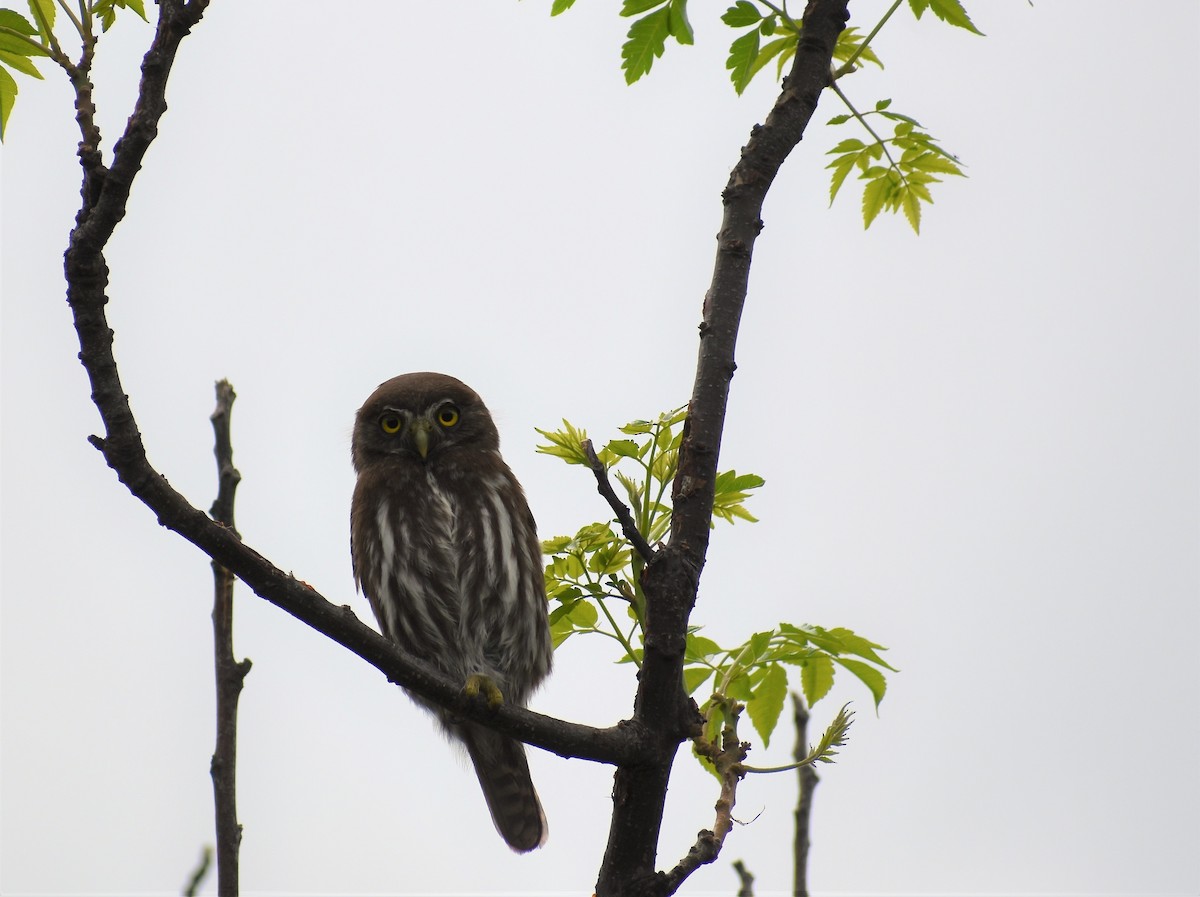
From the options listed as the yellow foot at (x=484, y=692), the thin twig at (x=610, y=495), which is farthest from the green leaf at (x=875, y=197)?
the yellow foot at (x=484, y=692)

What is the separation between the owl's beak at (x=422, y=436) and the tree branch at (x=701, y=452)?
95.6 inches

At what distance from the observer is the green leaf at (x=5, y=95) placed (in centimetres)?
312

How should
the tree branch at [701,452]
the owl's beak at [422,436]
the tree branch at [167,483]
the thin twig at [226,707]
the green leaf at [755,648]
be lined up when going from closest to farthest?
1. the tree branch at [167,483]
2. the tree branch at [701,452]
3. the thin twig at [226,707]
4. the green leaf at [755,648]
5. the owl's beak at [422,436]

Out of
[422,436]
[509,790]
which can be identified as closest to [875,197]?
[422,436]

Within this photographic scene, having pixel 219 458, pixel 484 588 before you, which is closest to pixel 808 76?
pixel 219 458

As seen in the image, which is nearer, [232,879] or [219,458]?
[232,879]

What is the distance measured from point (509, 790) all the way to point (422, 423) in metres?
1.64

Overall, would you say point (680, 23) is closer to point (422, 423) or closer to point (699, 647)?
point (699, 647)

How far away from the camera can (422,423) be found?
211 inches

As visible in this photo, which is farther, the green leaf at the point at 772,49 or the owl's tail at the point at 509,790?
the owl's tail at the point at 509,790

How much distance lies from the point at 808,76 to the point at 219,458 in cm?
187

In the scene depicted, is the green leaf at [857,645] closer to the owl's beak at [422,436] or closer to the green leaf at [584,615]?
the green leaf at [584,615]

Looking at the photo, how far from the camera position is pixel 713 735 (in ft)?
10.6

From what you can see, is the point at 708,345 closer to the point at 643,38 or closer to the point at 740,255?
the point at 740,255
